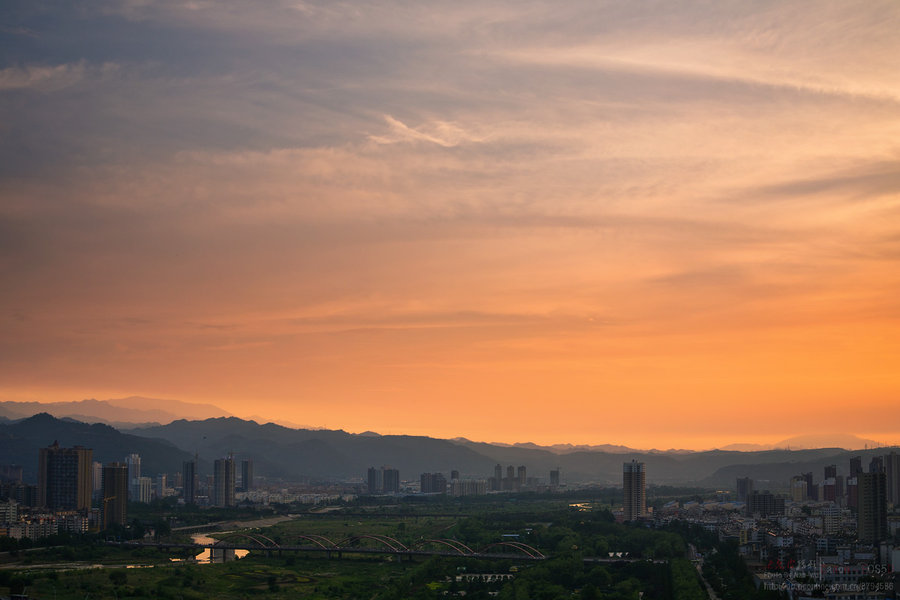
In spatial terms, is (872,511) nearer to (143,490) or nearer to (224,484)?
(224,484)

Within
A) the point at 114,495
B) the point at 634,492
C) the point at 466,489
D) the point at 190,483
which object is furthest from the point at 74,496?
the point at 466,489

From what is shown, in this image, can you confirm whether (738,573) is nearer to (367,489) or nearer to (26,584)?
(26,584)

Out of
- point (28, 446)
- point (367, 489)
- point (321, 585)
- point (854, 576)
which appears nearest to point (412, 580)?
point (321, 585)

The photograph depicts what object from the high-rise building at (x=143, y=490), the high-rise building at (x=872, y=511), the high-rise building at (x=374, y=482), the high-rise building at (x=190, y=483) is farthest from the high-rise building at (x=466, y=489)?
the high-rise building at (x=872, y=511)

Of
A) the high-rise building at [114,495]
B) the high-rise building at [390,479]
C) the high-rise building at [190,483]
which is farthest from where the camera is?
the high-rise building at [390,479]

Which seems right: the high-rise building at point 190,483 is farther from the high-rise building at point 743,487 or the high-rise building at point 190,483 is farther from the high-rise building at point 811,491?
the high-rise building at point 811,491

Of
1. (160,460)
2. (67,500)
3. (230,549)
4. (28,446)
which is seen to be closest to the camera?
(230,549)
